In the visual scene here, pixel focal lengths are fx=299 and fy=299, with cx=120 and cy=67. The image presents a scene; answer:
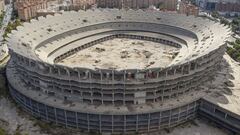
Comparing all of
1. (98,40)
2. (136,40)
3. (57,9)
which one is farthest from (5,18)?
(136,40)

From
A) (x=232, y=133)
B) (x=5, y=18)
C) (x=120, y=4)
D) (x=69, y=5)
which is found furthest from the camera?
(x=120, y=4)

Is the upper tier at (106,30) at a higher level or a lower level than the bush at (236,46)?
higher

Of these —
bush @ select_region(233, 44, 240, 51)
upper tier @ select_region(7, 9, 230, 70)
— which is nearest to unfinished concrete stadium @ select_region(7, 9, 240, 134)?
upper tier @ select_region(7, 9, 230, 70)

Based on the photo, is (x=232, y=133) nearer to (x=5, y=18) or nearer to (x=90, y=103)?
(x=90, y=103)

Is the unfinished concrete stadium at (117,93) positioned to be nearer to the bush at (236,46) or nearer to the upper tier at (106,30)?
the upper tier at (106,30)

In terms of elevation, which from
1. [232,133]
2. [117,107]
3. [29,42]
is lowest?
[232,133]

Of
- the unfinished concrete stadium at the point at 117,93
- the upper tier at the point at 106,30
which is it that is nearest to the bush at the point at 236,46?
the upper tier at the point at 106,30

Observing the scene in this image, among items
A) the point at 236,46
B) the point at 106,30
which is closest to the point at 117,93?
the point at 106,30

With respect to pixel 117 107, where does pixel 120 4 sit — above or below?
above

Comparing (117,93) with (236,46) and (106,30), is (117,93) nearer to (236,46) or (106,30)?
(106,30)

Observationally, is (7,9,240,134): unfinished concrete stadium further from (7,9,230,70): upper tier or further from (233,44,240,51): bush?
(233,44,240,51): bush

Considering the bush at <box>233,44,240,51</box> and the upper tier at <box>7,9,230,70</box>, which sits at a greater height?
the upper tier at <box>7,9,230,70</box>
